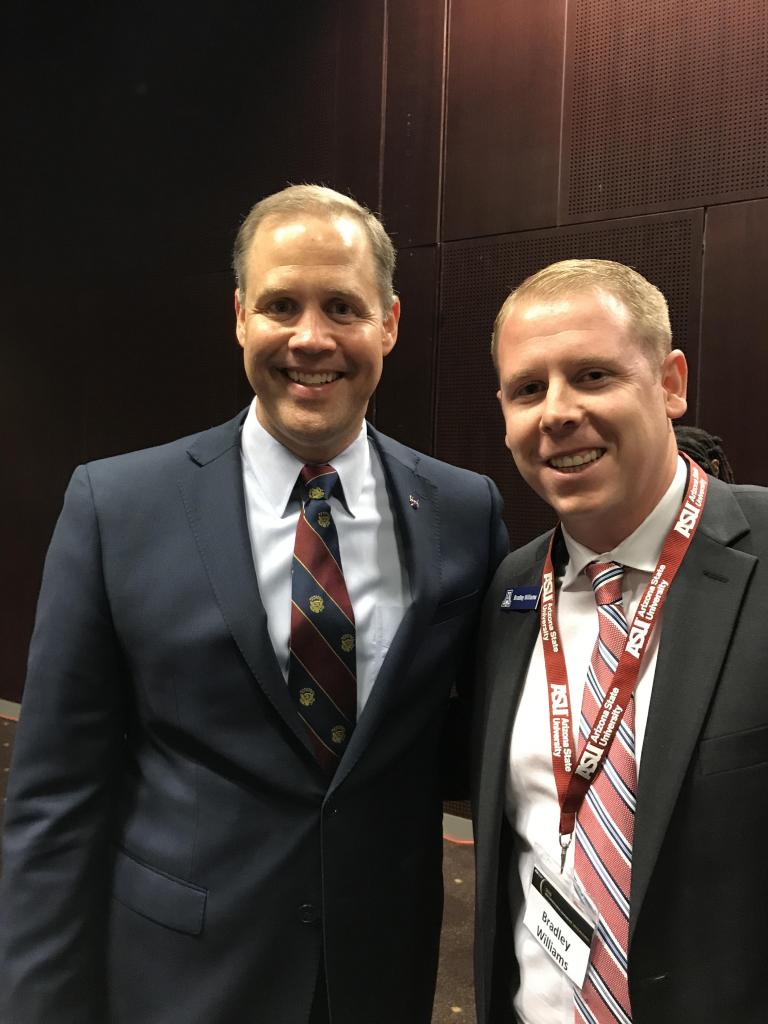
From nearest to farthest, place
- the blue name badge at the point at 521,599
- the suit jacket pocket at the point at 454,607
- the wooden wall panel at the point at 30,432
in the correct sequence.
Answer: the blue name badge at the point at 521,599 < the suit jacket pocket at the point at 454,607 < the wooden wall panel at the point at 30,432

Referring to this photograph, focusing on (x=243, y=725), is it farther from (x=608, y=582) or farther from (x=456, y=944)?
(x=456, y=944)

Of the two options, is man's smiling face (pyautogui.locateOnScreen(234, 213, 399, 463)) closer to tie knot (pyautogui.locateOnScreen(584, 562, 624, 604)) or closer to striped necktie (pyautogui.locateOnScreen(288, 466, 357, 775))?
striped necktie (pyautogui.locateOnScreen(288, 466, 357, 775))

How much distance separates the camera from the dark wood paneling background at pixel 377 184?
3510mm

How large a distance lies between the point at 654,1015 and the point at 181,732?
2.89ft

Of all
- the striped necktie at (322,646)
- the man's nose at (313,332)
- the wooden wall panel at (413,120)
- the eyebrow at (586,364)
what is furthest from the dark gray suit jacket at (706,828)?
the wooden wall panel at (413,120)

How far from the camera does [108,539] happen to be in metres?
1.48

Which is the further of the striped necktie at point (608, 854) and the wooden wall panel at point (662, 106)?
the wooden wall panel at point (662, 106)

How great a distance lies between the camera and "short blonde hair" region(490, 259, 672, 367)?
137cm

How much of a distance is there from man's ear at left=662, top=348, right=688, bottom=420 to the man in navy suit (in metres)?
0.53

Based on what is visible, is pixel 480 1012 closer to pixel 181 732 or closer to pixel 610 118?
pixel 181 732

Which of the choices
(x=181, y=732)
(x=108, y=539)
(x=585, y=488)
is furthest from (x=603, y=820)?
(x=108, y=539)

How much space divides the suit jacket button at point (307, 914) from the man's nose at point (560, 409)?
3.12 feet

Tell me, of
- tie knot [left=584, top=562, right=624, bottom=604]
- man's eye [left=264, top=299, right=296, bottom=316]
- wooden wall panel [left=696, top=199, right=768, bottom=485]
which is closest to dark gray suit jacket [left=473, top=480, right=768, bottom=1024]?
tie knot [left=584, top=562, right=624, bottom=604]

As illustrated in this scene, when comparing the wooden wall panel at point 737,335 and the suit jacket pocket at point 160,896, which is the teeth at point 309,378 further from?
the wooden wall panel at point 737,335
